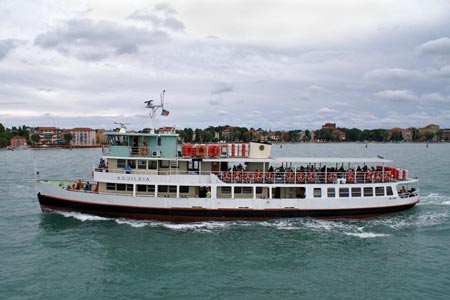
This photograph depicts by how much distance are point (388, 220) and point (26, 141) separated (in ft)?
677

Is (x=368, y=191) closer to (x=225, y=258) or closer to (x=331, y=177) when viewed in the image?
(x=331, y=177)

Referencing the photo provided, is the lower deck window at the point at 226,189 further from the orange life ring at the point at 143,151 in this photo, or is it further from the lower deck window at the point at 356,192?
the lower deck window at the point at 356,192

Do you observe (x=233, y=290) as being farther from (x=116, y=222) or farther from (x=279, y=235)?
(x=116, y=222)

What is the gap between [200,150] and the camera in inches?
1093

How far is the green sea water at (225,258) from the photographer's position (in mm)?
17234

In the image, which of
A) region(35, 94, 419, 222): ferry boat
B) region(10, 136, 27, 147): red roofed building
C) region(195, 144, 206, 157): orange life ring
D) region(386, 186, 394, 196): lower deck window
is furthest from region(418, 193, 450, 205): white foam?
region(10, 136, 27, 147): red roofed building

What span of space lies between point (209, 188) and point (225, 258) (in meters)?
8.20

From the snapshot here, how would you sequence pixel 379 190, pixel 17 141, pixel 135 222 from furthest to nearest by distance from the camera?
pixel 17 141
pixel 379 190
pixel 135 222

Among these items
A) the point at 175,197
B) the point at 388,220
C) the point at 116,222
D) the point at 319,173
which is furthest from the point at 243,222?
the point at 388,220

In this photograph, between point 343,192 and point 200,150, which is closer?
point 200,150

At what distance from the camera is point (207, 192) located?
2712cm

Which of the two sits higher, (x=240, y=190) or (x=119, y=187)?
(x=119, y=187)

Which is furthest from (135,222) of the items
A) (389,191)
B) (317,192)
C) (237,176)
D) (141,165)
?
(389,191)

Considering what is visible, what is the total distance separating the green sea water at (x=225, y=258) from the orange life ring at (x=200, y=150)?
16.6ft
